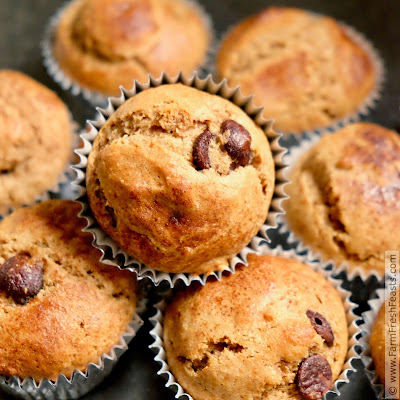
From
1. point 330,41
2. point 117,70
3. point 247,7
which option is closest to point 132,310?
point 117,70

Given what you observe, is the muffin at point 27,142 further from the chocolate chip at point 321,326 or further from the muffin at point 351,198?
the chocolate chip at point 321,326

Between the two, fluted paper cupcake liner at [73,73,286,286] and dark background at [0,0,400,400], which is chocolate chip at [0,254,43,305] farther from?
dark background at [0,0,400,400]

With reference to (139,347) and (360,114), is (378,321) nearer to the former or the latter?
(139,347)

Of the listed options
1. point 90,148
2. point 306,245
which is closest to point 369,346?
point 306,245

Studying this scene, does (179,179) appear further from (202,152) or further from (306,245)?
(306,245)

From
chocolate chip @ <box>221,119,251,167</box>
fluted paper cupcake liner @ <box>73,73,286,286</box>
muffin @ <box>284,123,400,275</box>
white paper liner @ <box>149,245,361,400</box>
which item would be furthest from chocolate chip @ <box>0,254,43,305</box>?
muffin @ <box>284,123,400,275</box>

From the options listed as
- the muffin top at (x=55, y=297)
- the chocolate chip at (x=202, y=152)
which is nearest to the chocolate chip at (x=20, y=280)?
the muffin top at (x=55, y=297)
